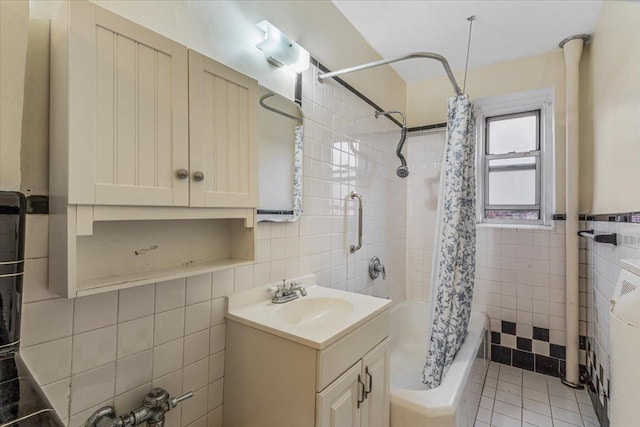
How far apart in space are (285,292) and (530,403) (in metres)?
1.91

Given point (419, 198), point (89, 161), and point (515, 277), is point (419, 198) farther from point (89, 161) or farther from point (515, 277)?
point (89, 161)

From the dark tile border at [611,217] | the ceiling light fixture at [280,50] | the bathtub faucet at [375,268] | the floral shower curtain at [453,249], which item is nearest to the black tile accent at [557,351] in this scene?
the floral shower curtain at [453,249]

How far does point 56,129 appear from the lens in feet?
2.46

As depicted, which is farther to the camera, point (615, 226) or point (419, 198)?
point (419, 198)

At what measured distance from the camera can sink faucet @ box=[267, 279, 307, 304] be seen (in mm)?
1362

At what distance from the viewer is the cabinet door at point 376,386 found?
4.02 feet

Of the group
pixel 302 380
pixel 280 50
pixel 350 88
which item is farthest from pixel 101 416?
pixel 350 88

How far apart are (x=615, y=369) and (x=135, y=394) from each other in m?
1.59

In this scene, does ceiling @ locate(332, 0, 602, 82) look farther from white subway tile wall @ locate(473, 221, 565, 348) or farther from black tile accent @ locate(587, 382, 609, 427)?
black tile accent @ locate(587, 382, 609, 427)

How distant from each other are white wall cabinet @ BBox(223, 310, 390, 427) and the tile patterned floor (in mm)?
1118

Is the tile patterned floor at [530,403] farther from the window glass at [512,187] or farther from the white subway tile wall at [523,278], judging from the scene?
the window glass at [512,187]

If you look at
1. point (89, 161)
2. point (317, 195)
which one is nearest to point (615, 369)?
point (317, 195)

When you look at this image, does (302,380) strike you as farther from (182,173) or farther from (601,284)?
(601,284)

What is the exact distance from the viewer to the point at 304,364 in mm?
990
